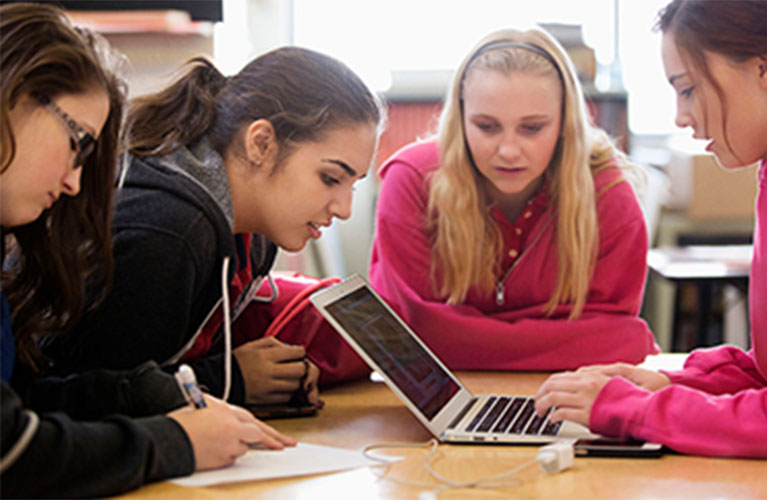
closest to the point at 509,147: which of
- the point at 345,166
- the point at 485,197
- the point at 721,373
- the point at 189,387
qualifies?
the point at 485,197

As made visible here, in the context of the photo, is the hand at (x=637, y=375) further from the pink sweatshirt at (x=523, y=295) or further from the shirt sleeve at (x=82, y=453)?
the shirt sleeve at (x=82, y=453)

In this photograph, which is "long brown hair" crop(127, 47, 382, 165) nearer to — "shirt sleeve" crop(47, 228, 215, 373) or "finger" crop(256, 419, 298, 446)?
"shirt sleeve" crop(47, 228, 215, 373)

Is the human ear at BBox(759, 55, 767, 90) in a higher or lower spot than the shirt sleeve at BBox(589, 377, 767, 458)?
higher

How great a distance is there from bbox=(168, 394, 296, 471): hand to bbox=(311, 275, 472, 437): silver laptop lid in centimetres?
20

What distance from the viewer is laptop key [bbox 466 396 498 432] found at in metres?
1.16

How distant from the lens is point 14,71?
3.03 ft

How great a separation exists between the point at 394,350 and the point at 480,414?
14cm

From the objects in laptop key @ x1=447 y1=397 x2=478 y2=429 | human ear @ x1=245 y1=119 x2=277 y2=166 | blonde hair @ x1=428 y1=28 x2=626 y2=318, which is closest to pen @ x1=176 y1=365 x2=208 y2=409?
laptop key @ x1=447 y1=397 x2=478 y2=429

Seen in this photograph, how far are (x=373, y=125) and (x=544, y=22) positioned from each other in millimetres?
2693

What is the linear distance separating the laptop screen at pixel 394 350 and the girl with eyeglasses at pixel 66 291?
18 centimetres

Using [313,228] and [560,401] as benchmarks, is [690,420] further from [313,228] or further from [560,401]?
[313,228]

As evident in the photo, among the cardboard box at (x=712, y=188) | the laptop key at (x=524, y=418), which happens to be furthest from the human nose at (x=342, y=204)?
the cardboard box at (x=712, y=188)

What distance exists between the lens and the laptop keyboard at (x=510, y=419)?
1140 millimetres

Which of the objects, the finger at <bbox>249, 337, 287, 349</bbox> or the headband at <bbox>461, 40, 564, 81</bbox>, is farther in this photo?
the headband at <bbox>461, 40, 564, 81</bbox>
